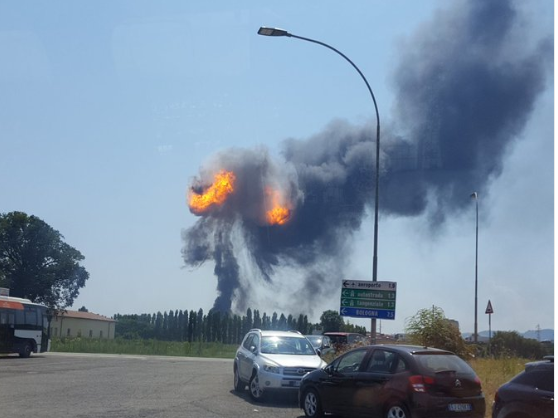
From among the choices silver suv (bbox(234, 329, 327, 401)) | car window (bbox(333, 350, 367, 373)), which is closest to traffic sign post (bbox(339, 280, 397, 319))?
silver suv (bbox(234, 329, 327, 401))

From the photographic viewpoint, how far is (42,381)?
20.0 metres

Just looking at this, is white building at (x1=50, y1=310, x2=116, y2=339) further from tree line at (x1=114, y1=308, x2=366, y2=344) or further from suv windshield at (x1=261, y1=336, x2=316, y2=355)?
suv windshield at (x1=261, y1=336, x2=316, y2=355)

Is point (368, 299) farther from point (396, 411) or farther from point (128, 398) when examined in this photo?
point (396, 411)

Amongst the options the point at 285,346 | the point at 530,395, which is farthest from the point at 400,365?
the point at 285,346

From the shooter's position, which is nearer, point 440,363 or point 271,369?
point 440,363

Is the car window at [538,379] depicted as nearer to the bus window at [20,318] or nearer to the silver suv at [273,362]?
the silver suv at [273,362]

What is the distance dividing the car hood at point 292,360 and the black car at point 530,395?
7.36 meters

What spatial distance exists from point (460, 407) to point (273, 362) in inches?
240

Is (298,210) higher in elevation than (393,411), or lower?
higher

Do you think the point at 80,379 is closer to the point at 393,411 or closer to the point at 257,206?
the point at 393,411

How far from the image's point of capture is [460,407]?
37.7 ft

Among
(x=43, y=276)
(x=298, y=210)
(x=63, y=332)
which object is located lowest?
(x=63, y=332)

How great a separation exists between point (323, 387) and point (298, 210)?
4328cm

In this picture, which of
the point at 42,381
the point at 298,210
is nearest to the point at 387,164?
the point at 298,210
